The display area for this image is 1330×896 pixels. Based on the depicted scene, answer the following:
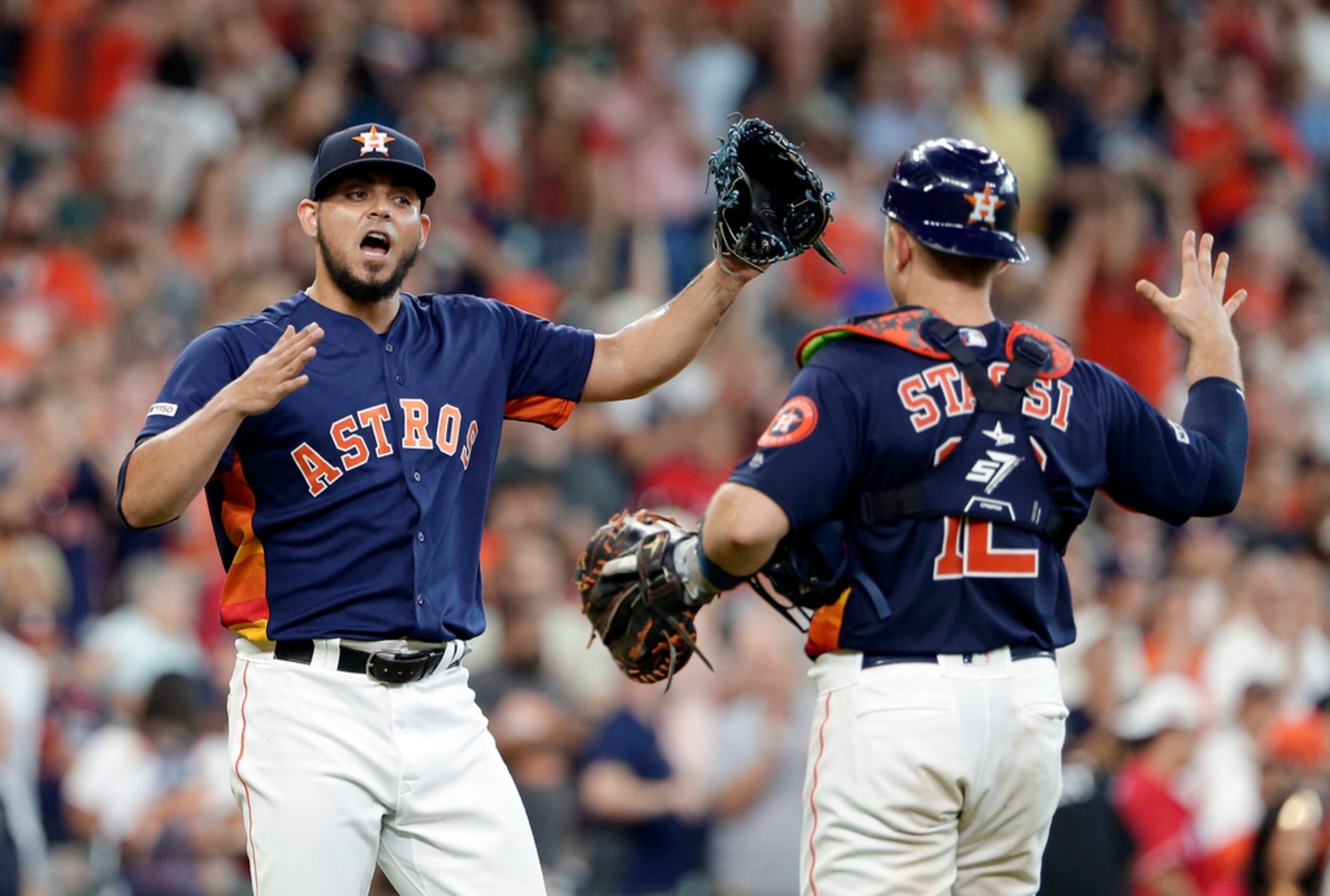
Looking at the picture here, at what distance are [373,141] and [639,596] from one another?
1366mm

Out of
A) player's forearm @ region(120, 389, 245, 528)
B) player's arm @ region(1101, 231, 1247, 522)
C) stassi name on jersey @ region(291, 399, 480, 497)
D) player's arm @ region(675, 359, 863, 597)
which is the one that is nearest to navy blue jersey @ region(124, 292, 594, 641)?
stassi name on jersey @ region(291, 399, 480, 497)

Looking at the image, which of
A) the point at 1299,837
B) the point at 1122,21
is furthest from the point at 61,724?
the point at 1122,21

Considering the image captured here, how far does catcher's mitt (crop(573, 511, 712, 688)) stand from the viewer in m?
4.41

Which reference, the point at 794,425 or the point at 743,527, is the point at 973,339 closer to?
the point at 794,425

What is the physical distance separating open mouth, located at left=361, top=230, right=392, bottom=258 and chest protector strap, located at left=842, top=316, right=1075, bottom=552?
1.38 meters

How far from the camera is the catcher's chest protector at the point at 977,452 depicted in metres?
4.01

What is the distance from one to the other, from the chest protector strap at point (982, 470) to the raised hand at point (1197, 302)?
0.69m

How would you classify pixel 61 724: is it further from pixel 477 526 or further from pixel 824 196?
pixel 824 196

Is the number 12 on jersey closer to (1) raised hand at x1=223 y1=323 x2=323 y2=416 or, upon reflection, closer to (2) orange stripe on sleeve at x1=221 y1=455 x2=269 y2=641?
(1) raised hand at x1=223 y1=323 x2=323 y2=416

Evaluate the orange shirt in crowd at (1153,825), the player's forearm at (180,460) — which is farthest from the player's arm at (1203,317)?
the orange shirt in crowd at (1153,825)

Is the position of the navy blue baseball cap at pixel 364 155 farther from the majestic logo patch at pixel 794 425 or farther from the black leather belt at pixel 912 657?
the black leather belt at pixel 912 657

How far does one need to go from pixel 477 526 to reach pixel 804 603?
92cm

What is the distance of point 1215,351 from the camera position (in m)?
4.58

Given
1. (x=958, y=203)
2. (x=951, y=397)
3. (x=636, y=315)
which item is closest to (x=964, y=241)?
(x=958, y=203)
